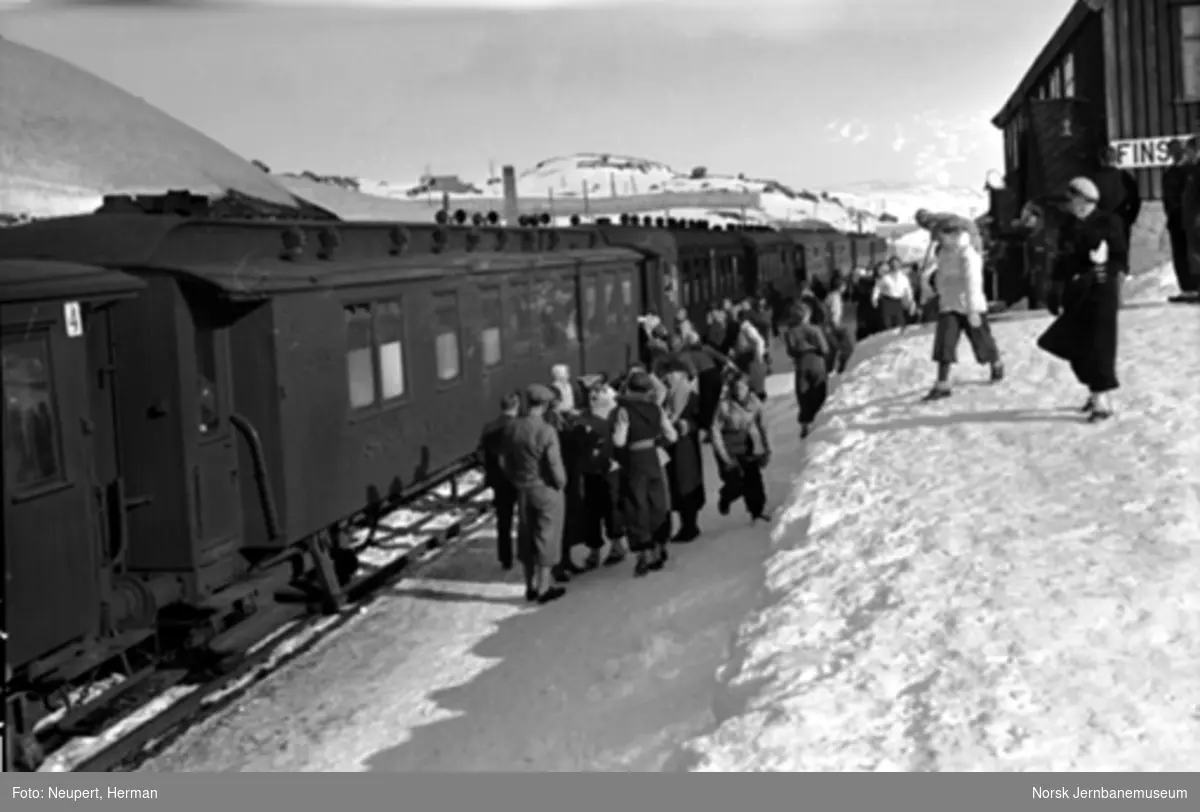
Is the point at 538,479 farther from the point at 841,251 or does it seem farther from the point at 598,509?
the point at 841,251

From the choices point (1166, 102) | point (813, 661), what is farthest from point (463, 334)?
point (1166, 102)

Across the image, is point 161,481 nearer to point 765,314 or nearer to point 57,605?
point 57,605

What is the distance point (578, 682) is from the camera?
Answer: 907 centimetres

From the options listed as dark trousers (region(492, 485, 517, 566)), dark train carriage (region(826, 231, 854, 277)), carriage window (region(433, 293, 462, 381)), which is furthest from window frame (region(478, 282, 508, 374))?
dark train carriage (region(826, 231, 854, 277))

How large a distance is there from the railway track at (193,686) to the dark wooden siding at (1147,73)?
11.7 metres

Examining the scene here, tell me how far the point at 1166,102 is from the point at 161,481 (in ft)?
51.7

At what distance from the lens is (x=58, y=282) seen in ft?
25.1

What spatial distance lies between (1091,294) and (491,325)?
6777 millimetres

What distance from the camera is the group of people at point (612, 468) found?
11250 millimetres

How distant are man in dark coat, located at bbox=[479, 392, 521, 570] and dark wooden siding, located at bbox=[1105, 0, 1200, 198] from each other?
38.5ft

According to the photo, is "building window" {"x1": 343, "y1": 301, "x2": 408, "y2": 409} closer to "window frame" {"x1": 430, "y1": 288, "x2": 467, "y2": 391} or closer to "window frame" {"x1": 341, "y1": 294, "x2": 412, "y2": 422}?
"window frame" {"x1": 341, "y1": 294, "x2": 412, "y2": 422}

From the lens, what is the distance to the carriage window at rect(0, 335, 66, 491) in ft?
23.7
